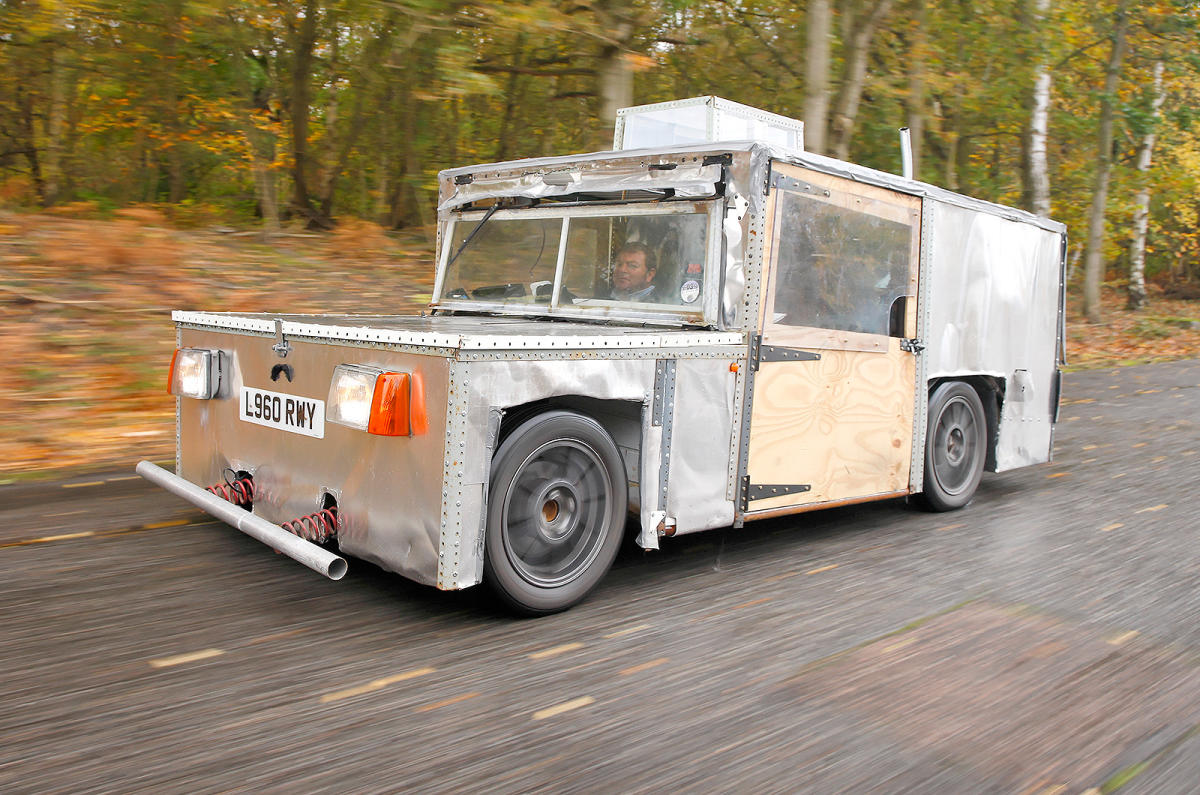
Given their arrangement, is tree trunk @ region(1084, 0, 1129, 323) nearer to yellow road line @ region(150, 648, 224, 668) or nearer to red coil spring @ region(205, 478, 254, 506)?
red coil spring @ region(205, 478, 254, 506)

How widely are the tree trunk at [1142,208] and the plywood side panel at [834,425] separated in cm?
1938

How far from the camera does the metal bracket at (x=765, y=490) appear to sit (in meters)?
4.65

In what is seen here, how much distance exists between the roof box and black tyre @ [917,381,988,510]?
1.96 metres

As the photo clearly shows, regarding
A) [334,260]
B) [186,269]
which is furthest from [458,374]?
[334,260]

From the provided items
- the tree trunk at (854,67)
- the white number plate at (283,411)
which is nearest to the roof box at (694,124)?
the white number plate at (283,411)

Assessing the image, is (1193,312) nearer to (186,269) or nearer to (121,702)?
(186,269)

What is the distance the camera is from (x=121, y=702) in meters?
2.94

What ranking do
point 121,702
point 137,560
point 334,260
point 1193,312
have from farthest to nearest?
point 1193,312
point 334,260
point 137,560
point 121,702

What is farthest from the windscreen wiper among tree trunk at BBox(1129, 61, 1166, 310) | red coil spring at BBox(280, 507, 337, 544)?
tree trunk at BBox(1129, 61, 1166, 310)

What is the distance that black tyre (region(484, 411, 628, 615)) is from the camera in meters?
3.65

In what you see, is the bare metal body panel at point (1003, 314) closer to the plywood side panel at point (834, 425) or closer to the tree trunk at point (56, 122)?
the plywood side panel at point (834, 425)

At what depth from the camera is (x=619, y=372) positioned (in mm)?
3918

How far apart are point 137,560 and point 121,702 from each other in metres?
1.63

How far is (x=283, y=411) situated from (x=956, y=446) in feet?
14.8
